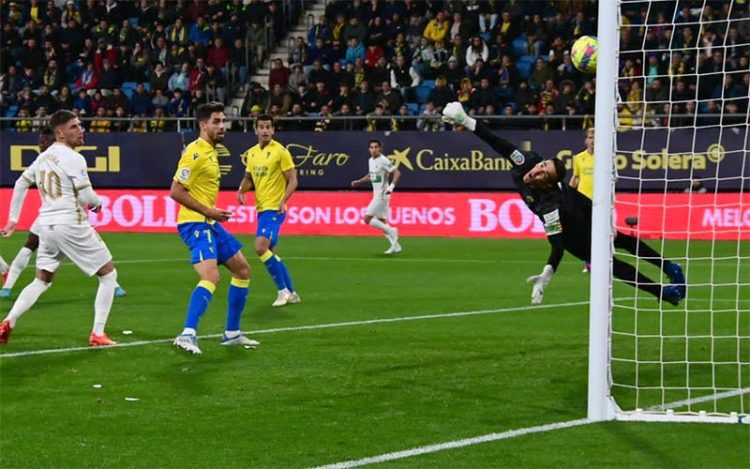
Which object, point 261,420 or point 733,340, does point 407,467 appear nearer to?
point 261,420

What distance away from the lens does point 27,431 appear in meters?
7.46

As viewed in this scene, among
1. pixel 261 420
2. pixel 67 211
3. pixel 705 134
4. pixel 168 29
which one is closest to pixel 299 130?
pixel 168 29

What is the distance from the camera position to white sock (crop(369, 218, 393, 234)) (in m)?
22.0

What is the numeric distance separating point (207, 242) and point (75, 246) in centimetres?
117

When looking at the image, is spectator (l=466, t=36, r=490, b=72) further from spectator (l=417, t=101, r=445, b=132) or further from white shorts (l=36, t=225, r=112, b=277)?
white shorts (l=36, t=225, r=112, b=277)

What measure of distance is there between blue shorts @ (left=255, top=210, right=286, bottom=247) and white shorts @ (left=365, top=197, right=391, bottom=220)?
28.4 ft

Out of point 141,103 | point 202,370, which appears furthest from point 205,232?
point 141,103

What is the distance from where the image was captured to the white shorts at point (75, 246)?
10.6 meters

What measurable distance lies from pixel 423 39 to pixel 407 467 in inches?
902

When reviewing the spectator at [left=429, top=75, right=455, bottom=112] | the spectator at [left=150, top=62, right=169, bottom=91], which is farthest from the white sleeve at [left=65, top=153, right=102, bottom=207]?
the spectator at [left=150, top=62, right=169, bottom=91]

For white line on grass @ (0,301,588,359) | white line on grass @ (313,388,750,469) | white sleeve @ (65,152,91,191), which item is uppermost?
white sleeve @ (65,152,91,191)

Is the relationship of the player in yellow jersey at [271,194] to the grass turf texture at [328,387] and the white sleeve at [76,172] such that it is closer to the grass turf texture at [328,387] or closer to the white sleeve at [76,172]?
the grass turf texture at [328,387]

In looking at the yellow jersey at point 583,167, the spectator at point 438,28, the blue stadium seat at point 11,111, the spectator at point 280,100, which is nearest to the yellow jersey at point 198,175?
the yellow jersey at point 583,167

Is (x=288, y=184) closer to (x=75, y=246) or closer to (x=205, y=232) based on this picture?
(x=205, y=232)
